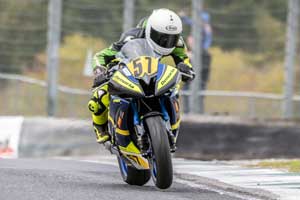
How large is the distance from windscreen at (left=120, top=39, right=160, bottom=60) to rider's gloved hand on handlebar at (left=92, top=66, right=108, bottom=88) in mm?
254

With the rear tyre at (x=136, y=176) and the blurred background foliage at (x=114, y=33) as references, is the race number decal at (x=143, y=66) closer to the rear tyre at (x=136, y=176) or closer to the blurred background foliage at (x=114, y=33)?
the rear tyre at (x=136, y=176)

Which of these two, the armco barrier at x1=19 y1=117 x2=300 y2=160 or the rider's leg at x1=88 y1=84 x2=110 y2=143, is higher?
the rider's leg at x1=88 y1=84 x2=110 y2=143

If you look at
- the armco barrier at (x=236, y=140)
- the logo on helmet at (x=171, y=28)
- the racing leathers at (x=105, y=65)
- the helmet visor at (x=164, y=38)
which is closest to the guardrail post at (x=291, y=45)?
the armco barrier at (x=236, y=140)

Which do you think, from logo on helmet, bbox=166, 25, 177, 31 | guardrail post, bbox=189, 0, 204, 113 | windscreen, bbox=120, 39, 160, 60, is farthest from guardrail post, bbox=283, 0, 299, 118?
logo on helmet, bbox=166, 25, 177, 31

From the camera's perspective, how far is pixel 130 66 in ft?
32.3

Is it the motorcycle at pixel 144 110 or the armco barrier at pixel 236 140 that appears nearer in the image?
the motorcycle at pixel 144 110

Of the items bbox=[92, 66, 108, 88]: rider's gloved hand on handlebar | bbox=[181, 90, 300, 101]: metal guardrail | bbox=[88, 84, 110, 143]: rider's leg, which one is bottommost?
bbox=[181, 90, 300, 101]: metal guardrail

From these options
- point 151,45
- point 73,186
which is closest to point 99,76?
point 151,45

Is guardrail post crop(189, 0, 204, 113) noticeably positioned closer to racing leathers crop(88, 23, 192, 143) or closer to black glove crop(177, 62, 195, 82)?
racing leathers crop(88, 23, 192, 143)

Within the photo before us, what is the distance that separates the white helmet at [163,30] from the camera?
388 inches

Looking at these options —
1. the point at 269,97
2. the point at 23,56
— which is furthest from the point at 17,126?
the point at 269,97

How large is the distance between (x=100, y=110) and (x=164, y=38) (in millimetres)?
1106

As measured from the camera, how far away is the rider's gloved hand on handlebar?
1024 centimetres

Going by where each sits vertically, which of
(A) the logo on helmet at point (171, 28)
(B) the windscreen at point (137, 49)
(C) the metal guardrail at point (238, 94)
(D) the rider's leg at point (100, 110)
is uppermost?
(A) the logo on helmet at point (171, 28)
